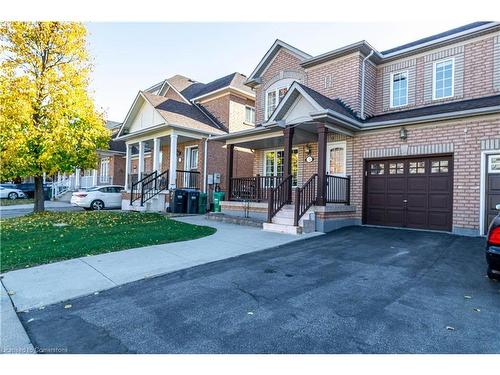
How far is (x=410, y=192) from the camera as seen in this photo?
32.1 ft

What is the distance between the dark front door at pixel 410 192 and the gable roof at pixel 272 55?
631 cm

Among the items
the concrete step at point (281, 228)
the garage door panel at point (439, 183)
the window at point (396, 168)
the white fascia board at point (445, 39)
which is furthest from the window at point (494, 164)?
the concrete step at point (281, 228)

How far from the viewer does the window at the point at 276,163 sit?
13.3 meters

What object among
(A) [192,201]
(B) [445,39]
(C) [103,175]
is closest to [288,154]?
(A) [192,201]

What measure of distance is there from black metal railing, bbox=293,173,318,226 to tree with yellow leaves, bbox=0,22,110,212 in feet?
30.7

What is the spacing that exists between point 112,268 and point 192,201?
9543 millimetres

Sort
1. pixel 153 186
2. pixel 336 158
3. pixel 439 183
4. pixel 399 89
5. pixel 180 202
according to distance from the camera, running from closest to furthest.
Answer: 1. pixel 439 183
2. pixel 336 158
3. pixel 399 89
4. pixel 180 202
5. pixel 153 186

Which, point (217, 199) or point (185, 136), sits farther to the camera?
point (185, 136)

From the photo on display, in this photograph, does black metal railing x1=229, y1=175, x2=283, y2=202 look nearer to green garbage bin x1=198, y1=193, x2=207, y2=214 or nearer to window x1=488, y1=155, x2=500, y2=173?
green garbage bin x1=198, y1=193, x2=207, y2=214

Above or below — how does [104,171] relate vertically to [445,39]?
below

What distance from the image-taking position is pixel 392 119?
10047 millimetres

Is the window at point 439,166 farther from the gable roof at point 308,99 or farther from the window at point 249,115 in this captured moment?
the window at point 249,115

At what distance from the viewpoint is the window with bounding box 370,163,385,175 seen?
410 inches

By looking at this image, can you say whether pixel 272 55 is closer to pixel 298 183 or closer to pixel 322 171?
pixel 298 183
